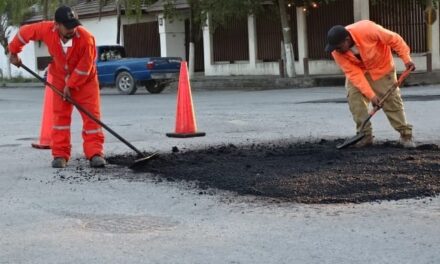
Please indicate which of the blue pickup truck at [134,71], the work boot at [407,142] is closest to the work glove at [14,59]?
the work boot at [407,142]

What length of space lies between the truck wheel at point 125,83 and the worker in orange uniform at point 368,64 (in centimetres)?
1490

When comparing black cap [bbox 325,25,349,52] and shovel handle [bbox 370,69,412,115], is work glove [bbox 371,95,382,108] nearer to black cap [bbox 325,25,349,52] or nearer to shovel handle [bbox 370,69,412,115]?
shovel handle [bbox 370,69,412,115]

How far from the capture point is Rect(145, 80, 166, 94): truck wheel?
23.3 meters

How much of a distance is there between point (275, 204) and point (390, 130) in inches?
203

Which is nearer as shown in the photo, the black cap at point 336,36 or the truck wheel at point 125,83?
the black cap at point 336,36


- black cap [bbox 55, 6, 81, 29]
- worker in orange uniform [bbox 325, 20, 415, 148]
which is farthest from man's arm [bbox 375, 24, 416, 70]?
black cap [bbox 55, 6, 81, 29]

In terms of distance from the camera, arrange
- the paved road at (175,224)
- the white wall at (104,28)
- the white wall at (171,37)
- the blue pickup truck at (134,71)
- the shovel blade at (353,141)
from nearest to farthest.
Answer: the paved road at (175,224), the shovel blade at (353,141), the blue pickup truck at (134,71), the white wall at (171,37), the white wall at (104,28)

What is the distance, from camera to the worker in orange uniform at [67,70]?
7898mm

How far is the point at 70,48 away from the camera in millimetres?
7969

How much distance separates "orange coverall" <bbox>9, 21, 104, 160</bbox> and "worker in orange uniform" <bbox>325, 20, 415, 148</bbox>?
2.64 m

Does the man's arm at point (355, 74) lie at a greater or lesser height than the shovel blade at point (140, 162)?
greater

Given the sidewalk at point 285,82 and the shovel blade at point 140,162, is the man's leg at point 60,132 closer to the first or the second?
the shovel blade at point 140,162

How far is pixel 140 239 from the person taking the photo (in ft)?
16.9

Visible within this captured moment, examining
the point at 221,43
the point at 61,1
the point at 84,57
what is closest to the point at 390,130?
the point at 84,57
